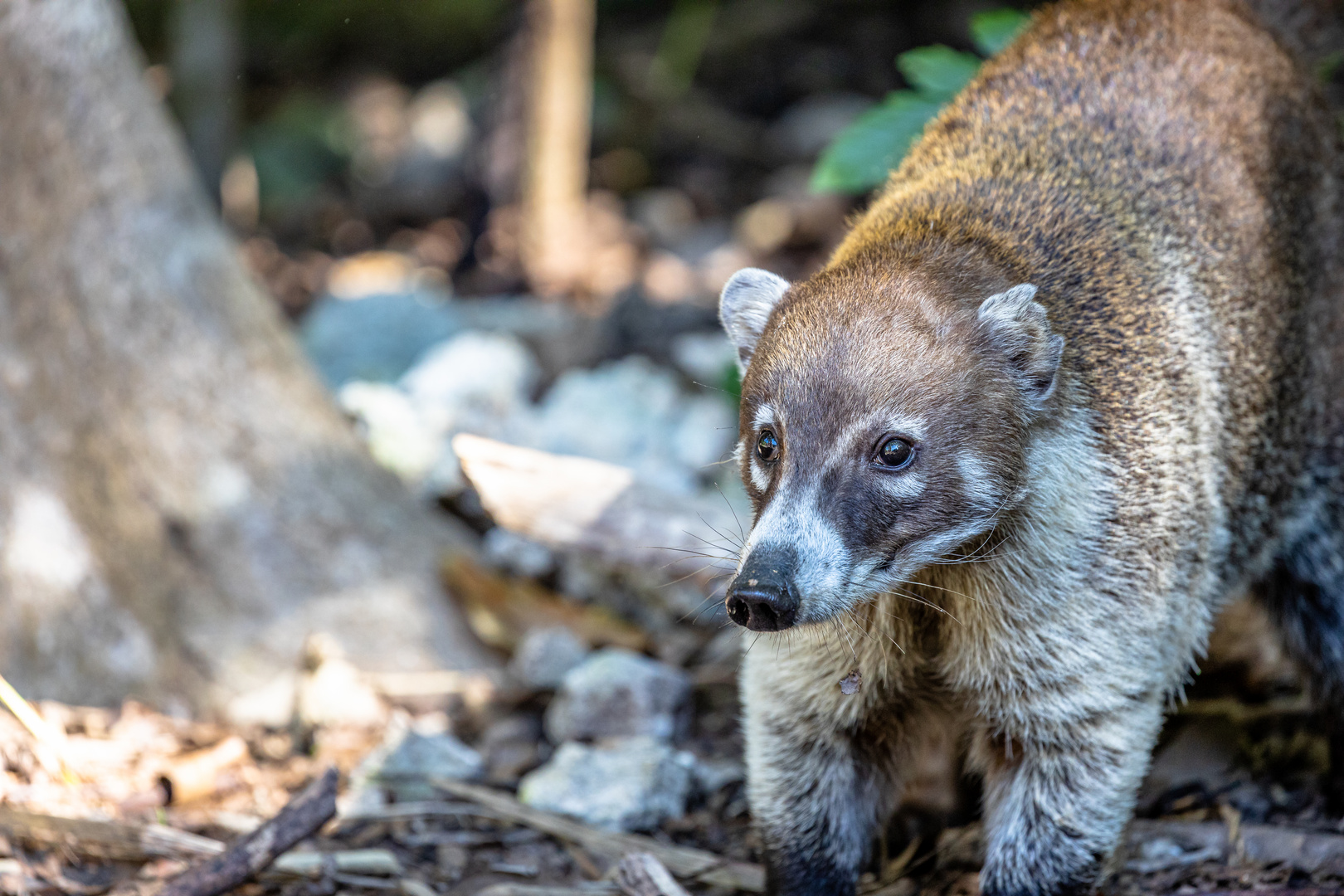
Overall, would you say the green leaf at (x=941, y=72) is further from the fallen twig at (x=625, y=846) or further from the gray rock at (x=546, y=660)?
the fallen twig at (x=625, y=846)

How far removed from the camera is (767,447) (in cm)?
354

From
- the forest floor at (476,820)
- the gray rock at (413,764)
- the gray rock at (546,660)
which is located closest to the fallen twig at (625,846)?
the forest floor at (476,820)

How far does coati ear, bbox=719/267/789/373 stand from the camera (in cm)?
384

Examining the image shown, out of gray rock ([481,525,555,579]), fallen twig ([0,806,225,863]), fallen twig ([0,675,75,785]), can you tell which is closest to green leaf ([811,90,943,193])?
gray rock ([481,525,555,579])

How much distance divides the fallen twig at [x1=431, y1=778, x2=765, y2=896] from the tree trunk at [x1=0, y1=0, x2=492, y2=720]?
3.36 feet

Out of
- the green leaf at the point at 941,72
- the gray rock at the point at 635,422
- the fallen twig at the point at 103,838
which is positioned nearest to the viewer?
the fallen twig at the point at 103,838

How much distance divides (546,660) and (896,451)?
250cm

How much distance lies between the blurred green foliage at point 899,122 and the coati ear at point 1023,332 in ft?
6.82

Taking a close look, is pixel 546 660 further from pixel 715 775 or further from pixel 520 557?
pixel 715 775

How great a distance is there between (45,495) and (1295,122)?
498 centimetres

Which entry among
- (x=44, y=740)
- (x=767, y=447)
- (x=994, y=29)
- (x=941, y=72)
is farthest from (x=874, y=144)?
(x=44, y=740)

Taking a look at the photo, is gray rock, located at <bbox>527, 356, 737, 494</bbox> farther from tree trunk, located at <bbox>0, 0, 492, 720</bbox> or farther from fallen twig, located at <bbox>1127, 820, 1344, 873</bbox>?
fallen twig, located at <bbox>1127, 820, 1344, 873</bbox>

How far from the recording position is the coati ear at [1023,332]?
342 cm

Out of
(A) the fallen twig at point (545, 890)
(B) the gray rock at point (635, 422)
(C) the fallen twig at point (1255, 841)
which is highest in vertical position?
(B) the gray rock at point (635, 422)
